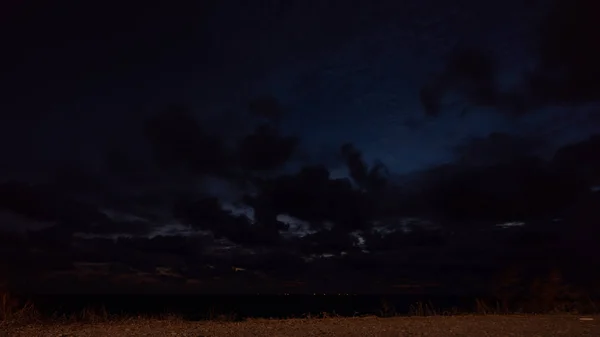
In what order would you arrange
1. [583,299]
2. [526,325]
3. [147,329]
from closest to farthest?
[147,329] → [526,325] → [583,299]

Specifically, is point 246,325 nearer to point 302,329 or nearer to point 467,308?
point 302,329

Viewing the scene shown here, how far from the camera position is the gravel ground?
16.2 metres

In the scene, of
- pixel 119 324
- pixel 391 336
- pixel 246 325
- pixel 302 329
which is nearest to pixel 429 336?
pixel 391 336

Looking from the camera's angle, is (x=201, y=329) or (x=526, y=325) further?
(x=526, y=325)

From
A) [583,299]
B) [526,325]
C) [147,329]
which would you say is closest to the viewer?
[147,329]

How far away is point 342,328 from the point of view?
1753 cm

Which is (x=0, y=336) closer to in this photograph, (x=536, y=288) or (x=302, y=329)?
(x=302, y=329)

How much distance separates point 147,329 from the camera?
55.8 feet

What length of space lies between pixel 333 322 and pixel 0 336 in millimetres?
8774

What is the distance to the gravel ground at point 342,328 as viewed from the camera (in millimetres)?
16159

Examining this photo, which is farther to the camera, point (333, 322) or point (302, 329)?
point (333, 322)

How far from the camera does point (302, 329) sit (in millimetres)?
17328

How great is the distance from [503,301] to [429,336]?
10725 millimetres

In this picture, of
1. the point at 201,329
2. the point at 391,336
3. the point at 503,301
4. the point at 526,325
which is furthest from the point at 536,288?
the point at 201,329
